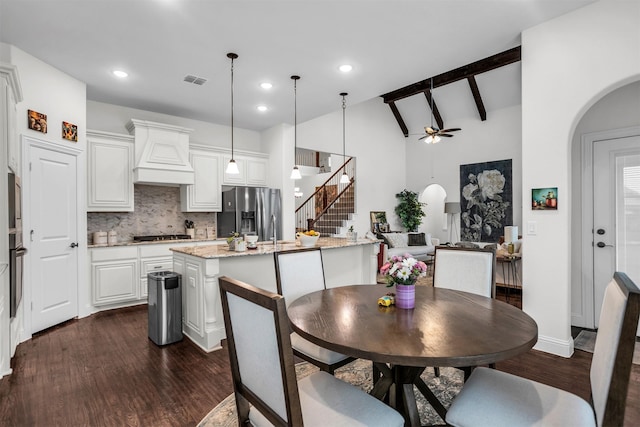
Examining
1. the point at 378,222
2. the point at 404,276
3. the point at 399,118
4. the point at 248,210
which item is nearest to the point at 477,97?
the point at 399,118

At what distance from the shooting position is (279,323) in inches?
42.1

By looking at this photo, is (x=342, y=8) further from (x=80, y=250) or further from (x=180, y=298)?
(x=80, y=250)

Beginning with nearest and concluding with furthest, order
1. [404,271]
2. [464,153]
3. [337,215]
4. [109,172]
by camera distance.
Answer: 1. [404,271]
2. [109,172]
3. [464,153]
4. [337,215]

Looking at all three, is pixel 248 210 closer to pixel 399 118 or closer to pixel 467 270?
pixel 467 270

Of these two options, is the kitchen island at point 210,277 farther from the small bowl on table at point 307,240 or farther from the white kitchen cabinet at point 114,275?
the white kitchen cabinet at point 114,275

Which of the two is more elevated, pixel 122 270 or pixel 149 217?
pixel 149 217

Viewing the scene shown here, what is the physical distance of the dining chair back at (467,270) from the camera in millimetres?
2432

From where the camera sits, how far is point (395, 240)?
821 centimetres

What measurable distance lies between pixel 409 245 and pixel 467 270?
605cm

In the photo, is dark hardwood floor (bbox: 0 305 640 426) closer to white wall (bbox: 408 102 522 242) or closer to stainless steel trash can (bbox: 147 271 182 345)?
stainless steel trash can (bbox: 147 271 182 345)

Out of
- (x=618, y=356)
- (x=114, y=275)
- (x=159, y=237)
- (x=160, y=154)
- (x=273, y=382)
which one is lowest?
(x=114, y=275)

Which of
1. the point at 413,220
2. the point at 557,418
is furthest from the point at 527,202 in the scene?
the point at 413,220

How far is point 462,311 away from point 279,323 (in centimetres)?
115

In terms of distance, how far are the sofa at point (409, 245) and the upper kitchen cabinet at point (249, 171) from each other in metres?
3.33
